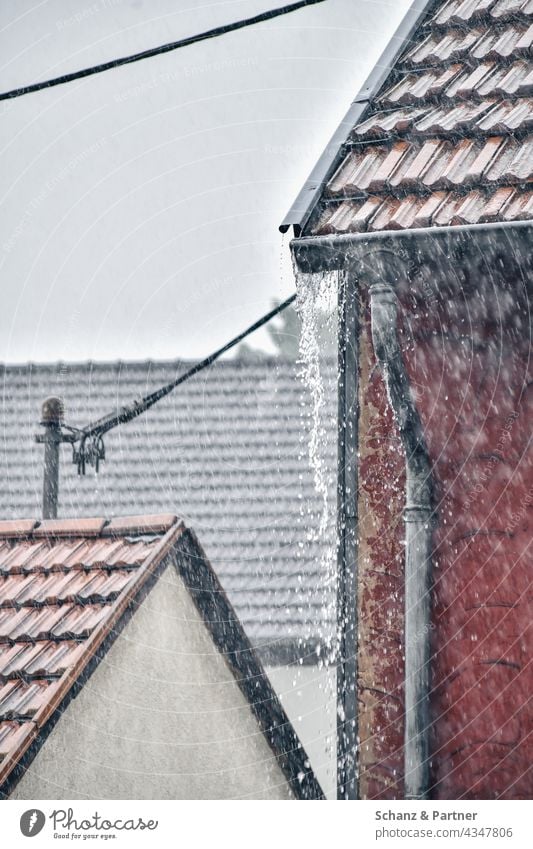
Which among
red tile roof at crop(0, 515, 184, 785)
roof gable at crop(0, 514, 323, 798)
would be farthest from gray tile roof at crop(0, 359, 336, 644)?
red tile roof at crop(0, 515, 184, 785)

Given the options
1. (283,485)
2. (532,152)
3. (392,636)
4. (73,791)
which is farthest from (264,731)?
(283,485)

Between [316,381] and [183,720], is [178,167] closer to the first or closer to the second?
[316,381]

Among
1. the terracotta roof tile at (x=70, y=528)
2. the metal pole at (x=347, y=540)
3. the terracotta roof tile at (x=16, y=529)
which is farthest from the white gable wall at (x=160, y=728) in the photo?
the metal pole at (x=347, y=540)

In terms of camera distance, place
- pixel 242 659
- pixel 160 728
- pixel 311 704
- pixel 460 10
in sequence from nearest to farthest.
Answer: pixel 460 10 < pixel 160 728 < pixel 242 659 < pixel 311 704

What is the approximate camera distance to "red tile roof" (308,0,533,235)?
2350 mm

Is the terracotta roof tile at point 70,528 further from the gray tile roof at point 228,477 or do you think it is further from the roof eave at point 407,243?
the gray tile roof at point 228,477

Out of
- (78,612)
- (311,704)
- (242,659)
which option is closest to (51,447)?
(242,659)

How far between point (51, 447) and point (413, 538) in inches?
75.0

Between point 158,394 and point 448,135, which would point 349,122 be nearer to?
point 448,135

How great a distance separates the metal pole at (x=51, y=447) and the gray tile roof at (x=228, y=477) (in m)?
1.56

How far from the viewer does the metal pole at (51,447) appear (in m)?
3.99

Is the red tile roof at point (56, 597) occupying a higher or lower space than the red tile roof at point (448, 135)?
lower

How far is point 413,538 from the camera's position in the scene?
241 centimetres

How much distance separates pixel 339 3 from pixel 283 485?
10.8 ft
